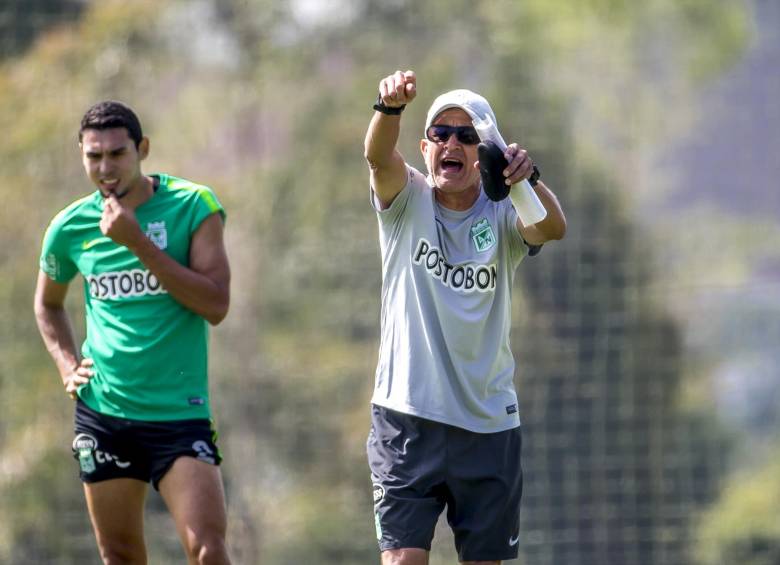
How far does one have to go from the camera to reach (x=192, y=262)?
464 cm

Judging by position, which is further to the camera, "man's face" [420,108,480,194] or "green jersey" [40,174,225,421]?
"green jersey" [40,174,225,421]

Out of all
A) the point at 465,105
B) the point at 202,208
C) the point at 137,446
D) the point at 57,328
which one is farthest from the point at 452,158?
the point at 57,328

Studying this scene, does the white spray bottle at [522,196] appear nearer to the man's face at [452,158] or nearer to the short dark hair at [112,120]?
the man's face at [452,158]

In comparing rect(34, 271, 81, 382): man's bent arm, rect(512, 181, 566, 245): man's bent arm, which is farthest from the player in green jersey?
rect(512, 181, 566, 245): man's bent arm

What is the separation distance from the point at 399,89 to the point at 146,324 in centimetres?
127

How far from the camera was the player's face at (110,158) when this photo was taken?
180 inches

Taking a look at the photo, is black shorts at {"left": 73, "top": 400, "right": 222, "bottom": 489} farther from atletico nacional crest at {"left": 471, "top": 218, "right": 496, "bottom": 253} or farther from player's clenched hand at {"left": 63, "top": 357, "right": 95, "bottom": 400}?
atletico nacional crest at {"left": 471, "top": 218, "right": 496, "bottom": 253}

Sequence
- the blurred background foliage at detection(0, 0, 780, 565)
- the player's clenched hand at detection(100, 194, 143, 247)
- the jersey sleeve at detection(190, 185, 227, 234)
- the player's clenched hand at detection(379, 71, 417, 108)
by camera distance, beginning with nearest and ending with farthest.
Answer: the player's clenched hand at detection(379, 71, 417, 108) < the player's clenched hand at detection(100, 194, 143, 247) < the jersey sleeve at detection(190, 185, 227, 234) < the blurred background foliage at detection(0, 0, 780, 565)

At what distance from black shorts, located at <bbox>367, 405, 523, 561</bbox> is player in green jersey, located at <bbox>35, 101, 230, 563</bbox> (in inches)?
25.2

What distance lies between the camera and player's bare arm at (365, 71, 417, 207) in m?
3.91

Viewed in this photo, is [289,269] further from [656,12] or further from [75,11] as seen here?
[656,12]

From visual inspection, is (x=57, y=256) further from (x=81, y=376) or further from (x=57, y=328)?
(x=81, y=376)

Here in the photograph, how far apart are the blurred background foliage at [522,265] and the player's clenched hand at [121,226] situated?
4.65 metres

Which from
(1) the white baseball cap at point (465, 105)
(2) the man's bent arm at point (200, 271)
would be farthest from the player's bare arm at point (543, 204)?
(2) the man's bent arm at point (200, 271)
